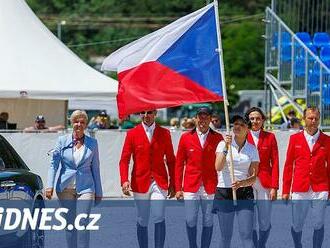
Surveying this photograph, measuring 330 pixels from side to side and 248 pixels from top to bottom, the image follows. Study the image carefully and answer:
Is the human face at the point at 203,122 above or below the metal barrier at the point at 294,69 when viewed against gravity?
below

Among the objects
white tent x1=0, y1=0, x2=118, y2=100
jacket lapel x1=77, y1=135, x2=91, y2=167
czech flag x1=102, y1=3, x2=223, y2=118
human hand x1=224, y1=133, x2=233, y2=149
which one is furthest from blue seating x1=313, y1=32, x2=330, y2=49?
human hand x1=224, y1=133, x2=233, y2=149

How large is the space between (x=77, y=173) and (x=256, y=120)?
2276 millimetres

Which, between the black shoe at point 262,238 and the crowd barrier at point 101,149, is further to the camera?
the crowd barrier at point 101,149

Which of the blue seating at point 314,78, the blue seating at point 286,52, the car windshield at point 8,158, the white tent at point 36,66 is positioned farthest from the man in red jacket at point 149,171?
the blue seating at point 286,52

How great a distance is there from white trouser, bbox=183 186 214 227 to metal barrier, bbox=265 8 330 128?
12.9 m

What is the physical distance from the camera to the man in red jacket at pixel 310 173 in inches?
528

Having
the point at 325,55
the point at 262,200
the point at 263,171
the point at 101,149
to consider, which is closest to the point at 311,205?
the point at 262,200

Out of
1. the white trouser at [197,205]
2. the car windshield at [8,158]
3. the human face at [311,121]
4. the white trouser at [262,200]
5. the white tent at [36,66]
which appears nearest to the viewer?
the car windshield at [8,158]

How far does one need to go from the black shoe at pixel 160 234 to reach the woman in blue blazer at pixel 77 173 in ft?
2.49

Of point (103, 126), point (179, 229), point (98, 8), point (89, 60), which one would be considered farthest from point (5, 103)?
point (98, 8)

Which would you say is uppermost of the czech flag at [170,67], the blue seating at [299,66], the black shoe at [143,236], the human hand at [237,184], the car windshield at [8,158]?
the blue seating at [299,66]

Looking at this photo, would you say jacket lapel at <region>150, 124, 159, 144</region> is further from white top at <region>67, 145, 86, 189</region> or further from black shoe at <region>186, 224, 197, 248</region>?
black shoe at <region>186, 224, 197, 248</region>

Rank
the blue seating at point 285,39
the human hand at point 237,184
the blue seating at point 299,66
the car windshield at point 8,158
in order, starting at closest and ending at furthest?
the human hand at point 237,184
the car windshield at point 8,158
the blue seating at point 299,66
the blue seating at point 285,39

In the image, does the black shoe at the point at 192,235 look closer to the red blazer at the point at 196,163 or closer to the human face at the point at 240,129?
the red blazer at the point at 196,163
